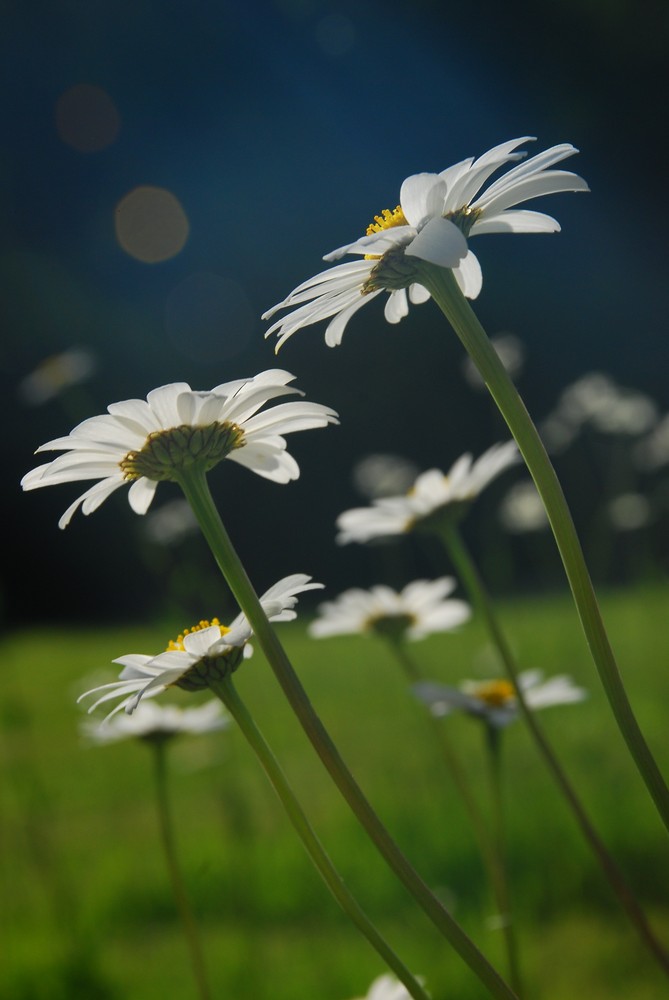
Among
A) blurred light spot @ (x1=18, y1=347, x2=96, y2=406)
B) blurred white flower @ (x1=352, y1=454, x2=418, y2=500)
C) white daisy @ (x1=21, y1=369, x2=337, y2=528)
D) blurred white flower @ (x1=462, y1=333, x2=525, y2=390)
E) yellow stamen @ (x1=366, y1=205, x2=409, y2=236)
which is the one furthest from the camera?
blurred white flower @ (x1=352, y1=454, x2=418, y2=500)

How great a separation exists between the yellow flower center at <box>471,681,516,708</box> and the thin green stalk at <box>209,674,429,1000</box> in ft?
1.40

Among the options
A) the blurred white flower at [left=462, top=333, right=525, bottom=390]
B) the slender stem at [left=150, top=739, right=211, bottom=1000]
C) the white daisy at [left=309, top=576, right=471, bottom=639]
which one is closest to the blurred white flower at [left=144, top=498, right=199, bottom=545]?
the blurred white flower at [left=462, top=333, right=525, bottom=390]

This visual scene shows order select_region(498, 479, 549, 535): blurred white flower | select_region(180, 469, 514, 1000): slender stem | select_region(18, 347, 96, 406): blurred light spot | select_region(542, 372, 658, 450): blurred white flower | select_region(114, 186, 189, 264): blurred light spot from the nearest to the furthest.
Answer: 1. select_region(180, 469, 514, 1000): slender stem
2. select_region(18, 347, 96, 406): blurred light spot
3. select_region(542, 372, 658, 450): blurred white flower
4. select_region(498, 479, 549, 535): blurred white flower
5. select_region(114, 186, 189, 264): blurred light spot

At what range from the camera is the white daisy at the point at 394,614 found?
3.08 feet

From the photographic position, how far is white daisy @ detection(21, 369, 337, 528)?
469 mm

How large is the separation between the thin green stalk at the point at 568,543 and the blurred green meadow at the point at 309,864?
48 cm

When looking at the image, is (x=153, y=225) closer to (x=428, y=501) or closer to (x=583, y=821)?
(x=428, y=501)

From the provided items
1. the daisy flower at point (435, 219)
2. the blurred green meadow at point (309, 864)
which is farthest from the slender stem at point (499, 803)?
the daisy flower at point (435, 219)

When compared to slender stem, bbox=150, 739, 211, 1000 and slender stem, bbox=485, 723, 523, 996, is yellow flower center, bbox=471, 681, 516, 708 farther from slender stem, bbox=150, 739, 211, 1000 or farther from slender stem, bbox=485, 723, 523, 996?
slender stem, bbox=150, 739, 211, 1000

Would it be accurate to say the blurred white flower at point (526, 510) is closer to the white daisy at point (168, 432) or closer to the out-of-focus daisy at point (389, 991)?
the out-of-focus daisy at point (389, 991)

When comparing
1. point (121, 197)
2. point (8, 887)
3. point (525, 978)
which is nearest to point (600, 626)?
point (525, 978)

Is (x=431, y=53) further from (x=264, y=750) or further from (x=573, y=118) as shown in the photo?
(x=264, y=750)

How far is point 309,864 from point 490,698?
1.69ft

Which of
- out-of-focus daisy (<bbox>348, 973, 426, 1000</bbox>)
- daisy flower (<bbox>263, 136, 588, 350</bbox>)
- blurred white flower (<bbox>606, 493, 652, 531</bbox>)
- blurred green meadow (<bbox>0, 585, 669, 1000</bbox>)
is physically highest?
daisy flower (<bbox>263, 136, 588, 350</bbox>)
